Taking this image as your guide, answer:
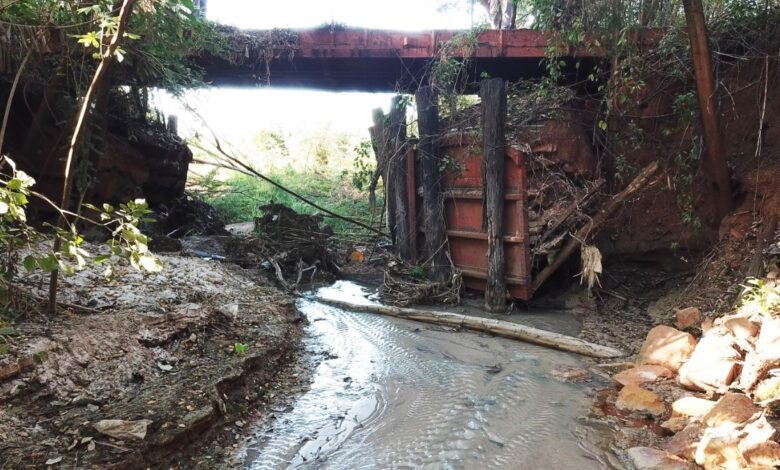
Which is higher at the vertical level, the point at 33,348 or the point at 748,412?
the point at 33,348

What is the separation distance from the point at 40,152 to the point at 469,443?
22.0 feet

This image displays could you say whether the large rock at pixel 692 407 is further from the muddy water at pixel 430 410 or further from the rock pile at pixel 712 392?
the muddy water at pixel 430 410

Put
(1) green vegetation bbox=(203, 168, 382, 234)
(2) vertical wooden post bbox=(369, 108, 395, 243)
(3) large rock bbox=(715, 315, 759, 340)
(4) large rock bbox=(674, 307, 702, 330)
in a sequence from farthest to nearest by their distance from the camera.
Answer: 1. (1) green vegetation bbox=(203, 168, 382, 234)
2. (2) vertical wooden post bbox=(369, 108, 395, 243)
3. (4) large rock bbox=(674, 307, 702, 330)
4. (3) large rock bbox=(715, 315, 759, 340)

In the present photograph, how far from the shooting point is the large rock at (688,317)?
16.7 feet

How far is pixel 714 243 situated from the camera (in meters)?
6.14

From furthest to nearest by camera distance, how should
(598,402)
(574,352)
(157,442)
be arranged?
(574,352), (598,402), (157,442)

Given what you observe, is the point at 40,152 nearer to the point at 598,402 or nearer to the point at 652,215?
the point at 598,402

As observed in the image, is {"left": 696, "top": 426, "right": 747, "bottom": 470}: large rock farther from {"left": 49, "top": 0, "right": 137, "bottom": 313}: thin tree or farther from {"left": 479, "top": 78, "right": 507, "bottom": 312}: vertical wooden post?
{"left": 49, "top": 0, "right": 137, "bottom": 313}: thin tree

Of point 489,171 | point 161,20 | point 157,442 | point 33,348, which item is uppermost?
point 161,20

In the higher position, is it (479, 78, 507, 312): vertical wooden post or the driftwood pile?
(479, 78, 507, 312): vertical wooden post

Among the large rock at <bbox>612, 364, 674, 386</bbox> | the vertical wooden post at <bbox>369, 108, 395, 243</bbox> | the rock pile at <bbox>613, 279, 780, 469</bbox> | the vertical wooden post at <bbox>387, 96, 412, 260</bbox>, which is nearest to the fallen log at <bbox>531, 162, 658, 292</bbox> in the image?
the rock pile at <bbox>613, 279, 780, 469</bbox>

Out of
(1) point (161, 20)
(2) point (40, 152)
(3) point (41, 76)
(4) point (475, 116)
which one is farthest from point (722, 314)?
(2) point (40, 152)

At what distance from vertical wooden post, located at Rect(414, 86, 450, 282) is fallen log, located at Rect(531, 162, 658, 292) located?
5.08ft

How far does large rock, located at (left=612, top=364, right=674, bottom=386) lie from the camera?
4266 millimetres
